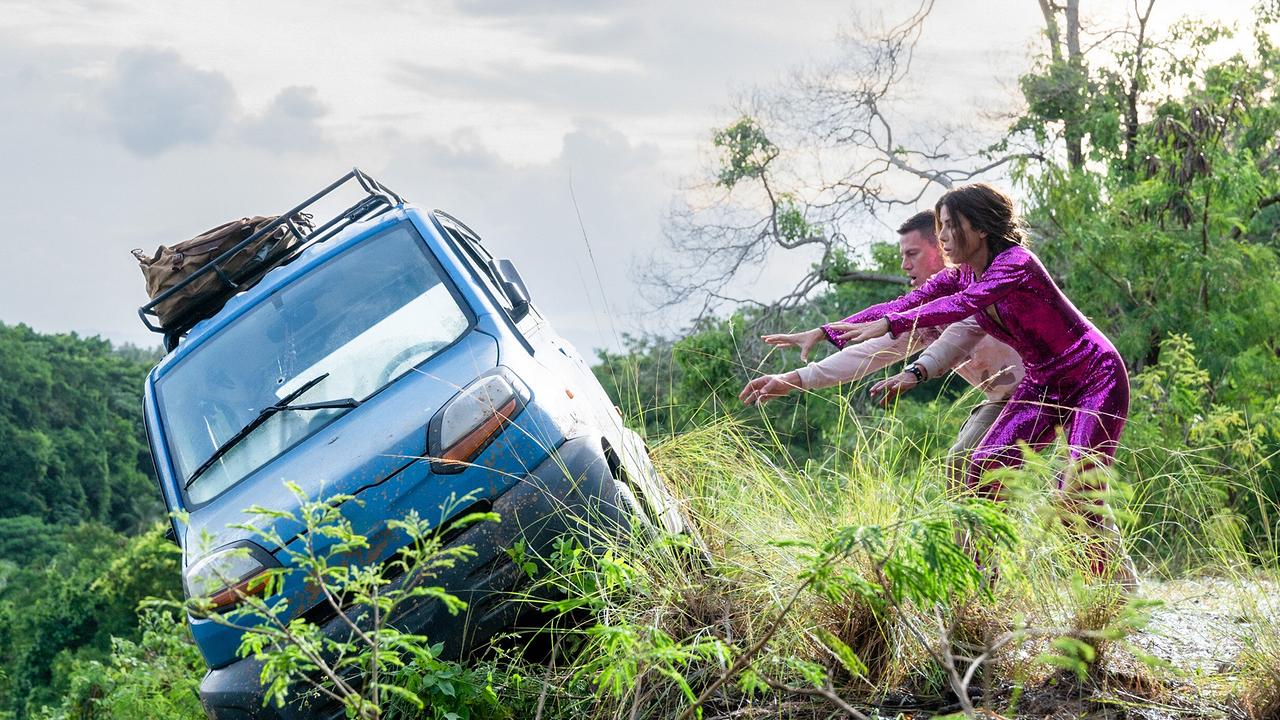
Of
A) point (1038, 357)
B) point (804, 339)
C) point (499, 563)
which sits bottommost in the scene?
point (499, 563)

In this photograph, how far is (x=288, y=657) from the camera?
312 centimetres

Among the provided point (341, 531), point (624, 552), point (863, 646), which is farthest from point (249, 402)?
point (863, 646)

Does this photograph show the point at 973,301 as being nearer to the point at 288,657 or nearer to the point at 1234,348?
the point at 288,657

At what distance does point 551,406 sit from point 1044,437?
1.90 m

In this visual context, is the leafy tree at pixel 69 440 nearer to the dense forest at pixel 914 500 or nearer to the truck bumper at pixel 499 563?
the dense forest at pixel 914 500

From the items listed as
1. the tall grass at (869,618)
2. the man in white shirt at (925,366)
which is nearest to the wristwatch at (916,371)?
the man in white shirt at (925,366)

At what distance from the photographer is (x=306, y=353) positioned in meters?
5.36

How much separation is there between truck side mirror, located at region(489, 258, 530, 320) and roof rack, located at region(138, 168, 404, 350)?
64cm

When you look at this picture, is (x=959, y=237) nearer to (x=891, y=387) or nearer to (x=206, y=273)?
(x=891, y=387)

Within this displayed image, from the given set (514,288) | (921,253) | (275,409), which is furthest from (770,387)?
(275,409)

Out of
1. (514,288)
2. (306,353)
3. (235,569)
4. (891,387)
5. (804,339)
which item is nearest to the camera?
(235,569)

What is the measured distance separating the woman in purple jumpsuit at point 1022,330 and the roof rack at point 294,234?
2.83 m

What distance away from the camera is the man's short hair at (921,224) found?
549cm

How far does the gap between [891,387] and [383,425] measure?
187 cm
